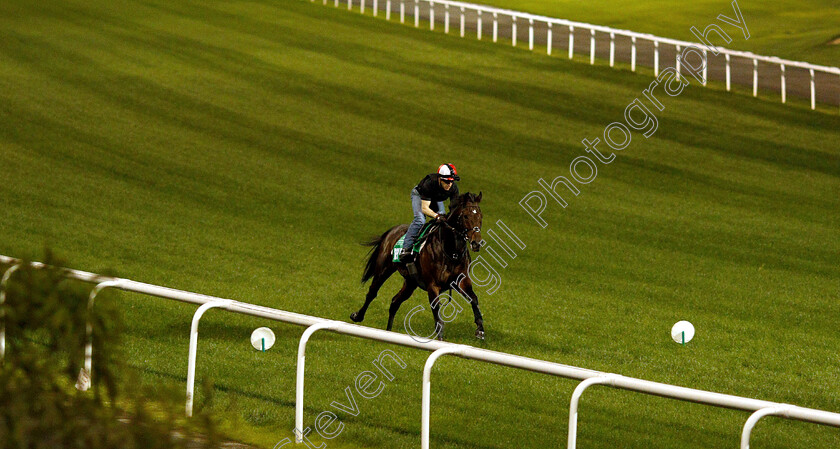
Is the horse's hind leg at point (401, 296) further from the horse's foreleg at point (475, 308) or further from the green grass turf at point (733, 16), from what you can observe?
the green grass turf at point (733, 16)

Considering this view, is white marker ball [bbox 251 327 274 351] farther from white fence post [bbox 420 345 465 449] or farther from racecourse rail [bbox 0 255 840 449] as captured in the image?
white fence post [bbox 420 345 465 449]

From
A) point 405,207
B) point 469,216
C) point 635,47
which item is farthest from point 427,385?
point 635,47

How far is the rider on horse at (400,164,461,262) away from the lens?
367 inches

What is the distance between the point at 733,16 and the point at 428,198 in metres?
25.0

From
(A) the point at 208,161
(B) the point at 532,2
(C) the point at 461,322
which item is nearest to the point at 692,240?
(C) the point at 461,322

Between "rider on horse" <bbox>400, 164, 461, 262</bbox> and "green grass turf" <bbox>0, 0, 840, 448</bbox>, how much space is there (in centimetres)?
87

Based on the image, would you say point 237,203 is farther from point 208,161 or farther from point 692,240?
point 692,240

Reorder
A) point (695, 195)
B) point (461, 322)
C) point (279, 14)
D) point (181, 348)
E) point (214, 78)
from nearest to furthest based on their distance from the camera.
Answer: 1. point (181, 348)
2. point (461, 322)
3. point (695, 195)
4. point (214, 78)
5. point (279, 14)

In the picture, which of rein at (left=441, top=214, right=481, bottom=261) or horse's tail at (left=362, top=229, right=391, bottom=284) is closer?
rein at (left=441, top=214, right=481, bottom=261)

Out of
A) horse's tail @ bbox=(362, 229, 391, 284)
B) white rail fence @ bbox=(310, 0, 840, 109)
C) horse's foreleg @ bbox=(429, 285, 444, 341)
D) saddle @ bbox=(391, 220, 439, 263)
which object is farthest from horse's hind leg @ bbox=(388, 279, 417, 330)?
white rail fence @ bbox=(310, 0, 840, 109)

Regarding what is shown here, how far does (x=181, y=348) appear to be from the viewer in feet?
27.5

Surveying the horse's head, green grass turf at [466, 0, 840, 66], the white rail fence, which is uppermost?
green grass turf at [466, 0, 840, 66]

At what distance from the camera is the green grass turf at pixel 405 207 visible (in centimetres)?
762

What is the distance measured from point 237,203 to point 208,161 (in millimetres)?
2124
